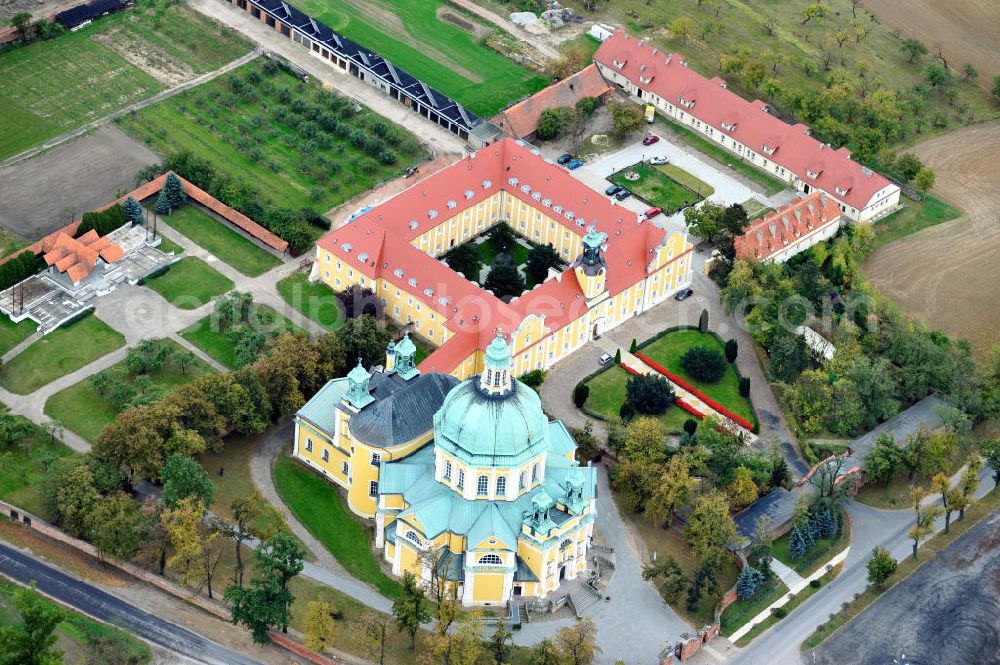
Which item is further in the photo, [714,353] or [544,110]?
[544,110]

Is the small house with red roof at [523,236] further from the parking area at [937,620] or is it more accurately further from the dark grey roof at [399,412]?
the parking area at [937,620]

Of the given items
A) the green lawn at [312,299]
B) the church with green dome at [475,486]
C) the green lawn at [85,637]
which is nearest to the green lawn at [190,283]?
the green lawn at [312,299]

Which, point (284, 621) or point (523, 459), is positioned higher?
point (523, 459)

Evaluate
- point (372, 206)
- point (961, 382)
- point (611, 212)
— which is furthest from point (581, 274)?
point (961, 382)

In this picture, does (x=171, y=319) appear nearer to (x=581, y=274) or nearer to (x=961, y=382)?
(x=581, y=274)

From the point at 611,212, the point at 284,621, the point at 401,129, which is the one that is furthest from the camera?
the point at 401,129

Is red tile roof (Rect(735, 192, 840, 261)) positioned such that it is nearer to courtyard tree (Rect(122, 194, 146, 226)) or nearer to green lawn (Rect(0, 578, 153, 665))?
courtyard tree (Rect(122, 194, 146, 226))
